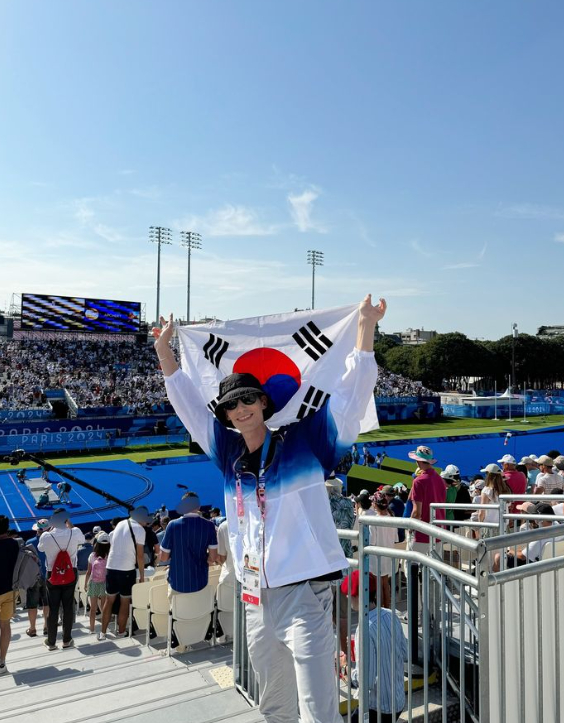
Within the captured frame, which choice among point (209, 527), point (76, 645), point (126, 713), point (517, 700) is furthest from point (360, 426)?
point (76, 645)

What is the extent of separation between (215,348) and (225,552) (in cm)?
261

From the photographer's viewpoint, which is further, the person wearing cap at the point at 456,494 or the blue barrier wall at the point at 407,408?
the blue barrier wall at the point at 407,408

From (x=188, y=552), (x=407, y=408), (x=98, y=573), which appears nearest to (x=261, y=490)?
(x=188, y=552)

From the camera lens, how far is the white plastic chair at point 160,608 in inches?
216

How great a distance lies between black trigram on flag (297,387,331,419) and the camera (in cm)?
333

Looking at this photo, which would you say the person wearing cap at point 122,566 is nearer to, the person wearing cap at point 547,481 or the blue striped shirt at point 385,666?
the blue striped shirt at point 385,666

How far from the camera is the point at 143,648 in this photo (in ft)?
18.4

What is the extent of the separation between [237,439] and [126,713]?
203cm

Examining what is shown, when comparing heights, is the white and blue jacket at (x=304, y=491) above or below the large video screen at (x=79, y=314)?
below

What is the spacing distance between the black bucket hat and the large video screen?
149 ft

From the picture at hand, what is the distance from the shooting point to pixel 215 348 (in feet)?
12.4

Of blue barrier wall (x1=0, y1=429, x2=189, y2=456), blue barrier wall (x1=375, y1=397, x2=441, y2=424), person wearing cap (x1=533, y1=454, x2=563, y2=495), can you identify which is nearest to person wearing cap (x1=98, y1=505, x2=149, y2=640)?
person wearing cap (x1=533, y1=454, x2=563, y2=495)

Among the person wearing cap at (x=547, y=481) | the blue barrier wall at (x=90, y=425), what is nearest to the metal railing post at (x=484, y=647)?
the person wearing cap at (x=547, y=481)

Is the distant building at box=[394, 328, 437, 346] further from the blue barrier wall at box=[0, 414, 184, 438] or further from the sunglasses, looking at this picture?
the sunglasses
